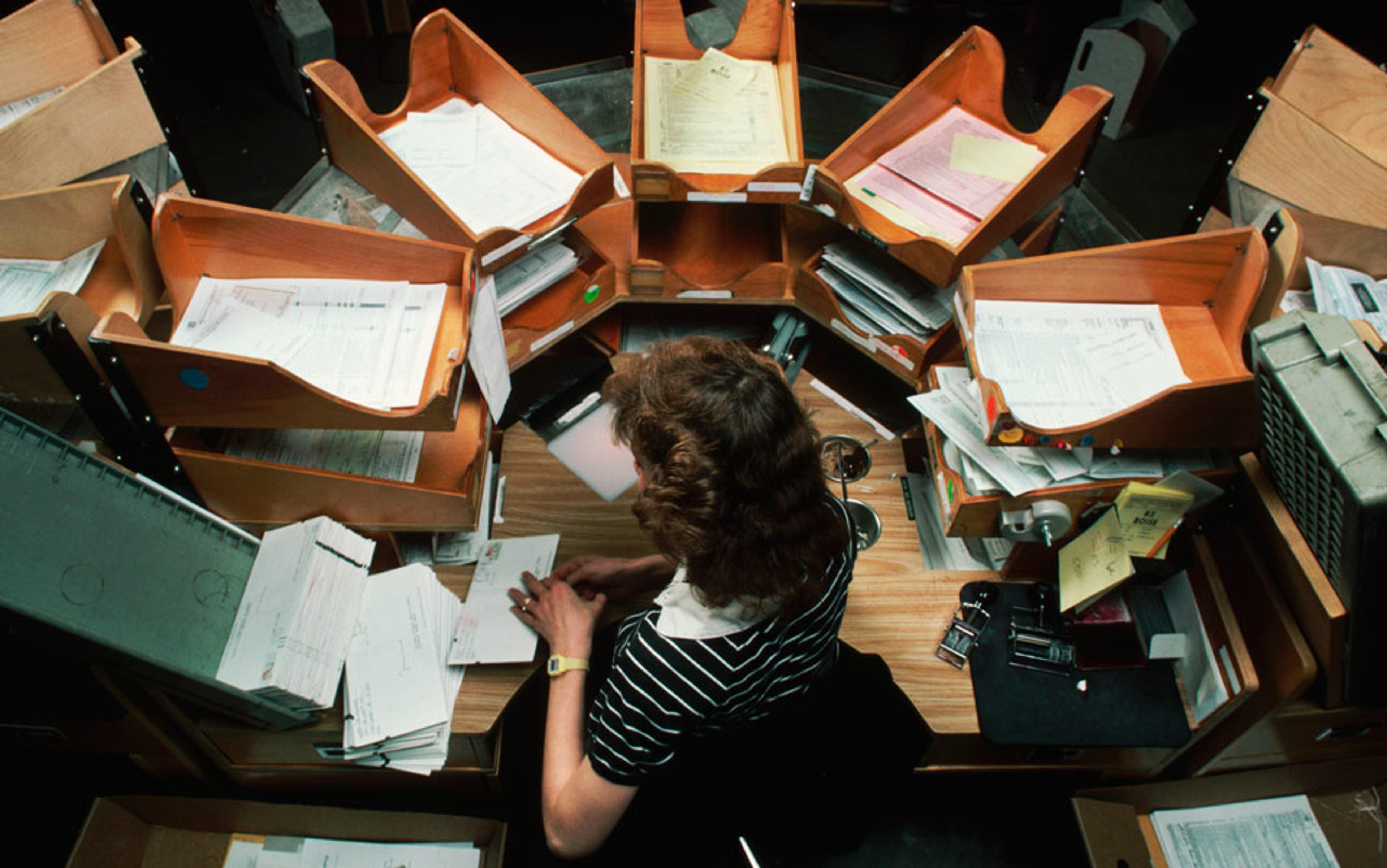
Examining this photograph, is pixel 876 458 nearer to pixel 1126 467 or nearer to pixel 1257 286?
pixel 1126 467

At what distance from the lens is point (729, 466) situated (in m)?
1.22

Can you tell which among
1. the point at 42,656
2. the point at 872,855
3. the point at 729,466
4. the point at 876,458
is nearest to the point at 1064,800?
the point at 872,855

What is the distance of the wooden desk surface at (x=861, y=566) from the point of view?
1652 millimetres

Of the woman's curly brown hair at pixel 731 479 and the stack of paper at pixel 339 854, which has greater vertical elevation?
the woman's curly brown hair at pixel 731 479

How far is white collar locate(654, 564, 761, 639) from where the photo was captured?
4.21ft

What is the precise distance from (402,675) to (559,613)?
0.30m

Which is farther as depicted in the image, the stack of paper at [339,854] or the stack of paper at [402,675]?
the stack of paper at [339,854]

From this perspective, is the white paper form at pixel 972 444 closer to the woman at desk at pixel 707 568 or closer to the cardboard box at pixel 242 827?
the woman at desk at pixel 707 568

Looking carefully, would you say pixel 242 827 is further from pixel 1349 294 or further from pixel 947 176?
pixel 1349 294

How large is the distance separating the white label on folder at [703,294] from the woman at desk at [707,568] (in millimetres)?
731

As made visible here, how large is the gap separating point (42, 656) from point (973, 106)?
2.38 meters

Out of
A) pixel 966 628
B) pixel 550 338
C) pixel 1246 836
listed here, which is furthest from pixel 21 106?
pixel 1246 836

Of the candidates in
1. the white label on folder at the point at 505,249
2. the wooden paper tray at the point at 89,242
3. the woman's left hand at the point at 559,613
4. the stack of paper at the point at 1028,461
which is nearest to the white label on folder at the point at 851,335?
the stack of paper at the point at 1028,461

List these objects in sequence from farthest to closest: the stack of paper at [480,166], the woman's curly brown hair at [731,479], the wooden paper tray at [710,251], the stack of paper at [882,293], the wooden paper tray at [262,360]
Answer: the wooden paper tray at [710,251], the stack of paper at [882,293], the stack of paper at [480,166], the wooden paper tray at [262,360], the woman's curly brown hair at [731,479]
